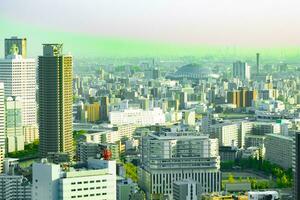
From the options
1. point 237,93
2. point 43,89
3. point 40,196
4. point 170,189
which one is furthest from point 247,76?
point 40,196

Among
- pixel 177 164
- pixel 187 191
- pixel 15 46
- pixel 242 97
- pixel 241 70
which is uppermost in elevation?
pixel 15 46

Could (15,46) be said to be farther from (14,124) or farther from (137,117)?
(137,117)

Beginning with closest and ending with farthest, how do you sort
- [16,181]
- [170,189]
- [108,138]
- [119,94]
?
1. [16,181]
2. [170,189]
3. [108,138]
4. [119,94]

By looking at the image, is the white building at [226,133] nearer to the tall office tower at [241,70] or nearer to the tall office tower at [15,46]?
the tall office tower at [15,46]

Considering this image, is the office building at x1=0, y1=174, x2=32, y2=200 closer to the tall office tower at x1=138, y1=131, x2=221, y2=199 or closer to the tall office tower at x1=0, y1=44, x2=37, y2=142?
the tall office tower at x1=138, y1=131, x2=221, y2=199

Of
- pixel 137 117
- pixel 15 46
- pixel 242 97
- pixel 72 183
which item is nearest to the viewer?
pixel 72 183

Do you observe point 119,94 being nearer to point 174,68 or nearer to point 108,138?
point 174,68

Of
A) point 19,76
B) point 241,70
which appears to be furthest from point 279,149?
point 241,70
